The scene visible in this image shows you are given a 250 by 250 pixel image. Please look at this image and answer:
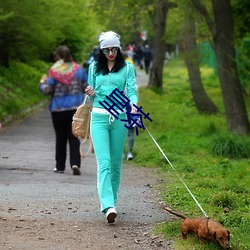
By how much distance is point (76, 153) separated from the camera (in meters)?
11.4

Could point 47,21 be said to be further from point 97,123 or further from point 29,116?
point 97,123

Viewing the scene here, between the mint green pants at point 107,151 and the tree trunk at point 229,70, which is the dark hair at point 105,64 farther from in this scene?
the tree trunk at point 229,70

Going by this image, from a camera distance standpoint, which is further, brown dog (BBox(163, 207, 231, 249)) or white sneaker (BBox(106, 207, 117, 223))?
white sneaker (BBox(106, 207, 117, 223))

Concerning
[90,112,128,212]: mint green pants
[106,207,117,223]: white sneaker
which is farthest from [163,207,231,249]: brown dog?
[90,112,128,212]: mint green pants

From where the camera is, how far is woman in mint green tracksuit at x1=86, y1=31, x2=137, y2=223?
7469mm

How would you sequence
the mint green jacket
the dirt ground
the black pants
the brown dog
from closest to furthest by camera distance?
the brown dog
the dirt ground
the mint green jacket
the black pants

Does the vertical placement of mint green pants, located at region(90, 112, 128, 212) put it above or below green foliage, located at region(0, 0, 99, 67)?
below

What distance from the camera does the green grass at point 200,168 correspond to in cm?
723

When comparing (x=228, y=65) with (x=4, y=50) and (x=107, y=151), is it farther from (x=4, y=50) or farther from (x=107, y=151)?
(x=4, y=50)

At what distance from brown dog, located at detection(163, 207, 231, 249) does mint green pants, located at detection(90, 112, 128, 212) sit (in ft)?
3.49

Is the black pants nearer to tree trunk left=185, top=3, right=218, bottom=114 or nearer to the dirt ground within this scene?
the dirt ground

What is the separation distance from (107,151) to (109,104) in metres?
0.47

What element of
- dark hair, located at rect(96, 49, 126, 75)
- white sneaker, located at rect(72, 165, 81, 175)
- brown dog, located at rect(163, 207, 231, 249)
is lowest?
white sneaker, located at rect(72, 165, 81, 175)

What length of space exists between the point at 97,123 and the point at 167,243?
1.57 m
